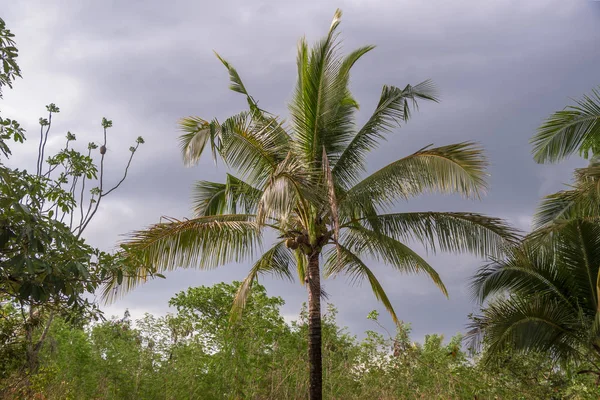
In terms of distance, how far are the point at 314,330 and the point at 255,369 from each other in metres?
1.32

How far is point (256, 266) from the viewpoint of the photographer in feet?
37.9

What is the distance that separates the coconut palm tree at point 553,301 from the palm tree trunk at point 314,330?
453cm

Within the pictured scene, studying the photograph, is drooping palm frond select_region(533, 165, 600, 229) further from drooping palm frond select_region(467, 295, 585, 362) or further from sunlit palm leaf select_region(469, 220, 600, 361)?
drooping palm frond select_region(467, 295, 585, 362)

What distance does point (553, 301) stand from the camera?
1304 centimetres

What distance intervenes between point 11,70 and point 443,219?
7.55m

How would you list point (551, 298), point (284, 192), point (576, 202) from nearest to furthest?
1. point (284, 192)
2. point (576, 202)
3. point (551, 298)

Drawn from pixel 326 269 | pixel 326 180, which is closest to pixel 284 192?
pixel 326 180

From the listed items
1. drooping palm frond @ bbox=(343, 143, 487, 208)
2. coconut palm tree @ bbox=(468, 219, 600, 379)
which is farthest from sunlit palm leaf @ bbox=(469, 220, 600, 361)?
drooping palm frond @ bbox=(343, 143, 487, 208)

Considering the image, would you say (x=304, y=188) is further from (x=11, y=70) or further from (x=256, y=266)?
(x=11, y=70)

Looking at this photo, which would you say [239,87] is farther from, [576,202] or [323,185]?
[576,202]

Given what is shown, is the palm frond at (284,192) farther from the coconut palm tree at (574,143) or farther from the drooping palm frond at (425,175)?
the coconut palm tree at (574,143)

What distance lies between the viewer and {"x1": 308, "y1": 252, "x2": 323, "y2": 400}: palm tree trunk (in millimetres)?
9320

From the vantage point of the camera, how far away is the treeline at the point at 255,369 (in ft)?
28.4

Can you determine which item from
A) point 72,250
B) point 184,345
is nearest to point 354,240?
point 184,345
